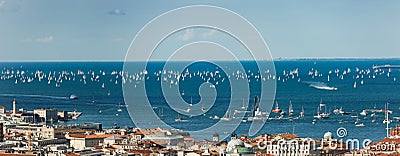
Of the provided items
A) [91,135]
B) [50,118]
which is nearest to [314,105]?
[50,118]

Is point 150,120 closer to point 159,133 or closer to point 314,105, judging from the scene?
point 159,133

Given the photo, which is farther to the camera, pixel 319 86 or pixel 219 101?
pixel 319 86

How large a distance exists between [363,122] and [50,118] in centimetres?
926

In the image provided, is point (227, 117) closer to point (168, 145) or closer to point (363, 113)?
point (363, 113)

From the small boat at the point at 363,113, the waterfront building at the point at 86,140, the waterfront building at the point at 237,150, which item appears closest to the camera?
A: the waterfront building at the point at 237,150

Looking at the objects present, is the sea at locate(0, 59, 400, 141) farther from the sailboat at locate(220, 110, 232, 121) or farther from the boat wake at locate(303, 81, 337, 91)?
the sailboat at locate(220, 110, 232, 121)

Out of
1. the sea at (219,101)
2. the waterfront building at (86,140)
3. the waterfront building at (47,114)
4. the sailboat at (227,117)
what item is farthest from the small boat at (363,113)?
the waterfront building at (86,140)

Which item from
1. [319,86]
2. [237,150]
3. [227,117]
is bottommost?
[237,150]

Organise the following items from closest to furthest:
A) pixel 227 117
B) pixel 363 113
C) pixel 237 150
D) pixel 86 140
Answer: pixel 237 150
pixel 86 140
pixel 227 117
pixel 363 113

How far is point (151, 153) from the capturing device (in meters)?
17.1

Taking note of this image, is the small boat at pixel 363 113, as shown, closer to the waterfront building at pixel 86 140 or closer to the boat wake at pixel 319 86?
the waterfront building at pixel 86 140

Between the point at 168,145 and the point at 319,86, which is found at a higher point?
the point at 319,86

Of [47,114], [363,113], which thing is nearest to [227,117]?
[363,113]

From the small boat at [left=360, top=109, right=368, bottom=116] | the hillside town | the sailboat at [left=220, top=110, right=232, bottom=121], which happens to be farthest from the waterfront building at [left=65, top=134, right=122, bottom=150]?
the small boat at [left=360, top=109, right=368, bottom=116]
